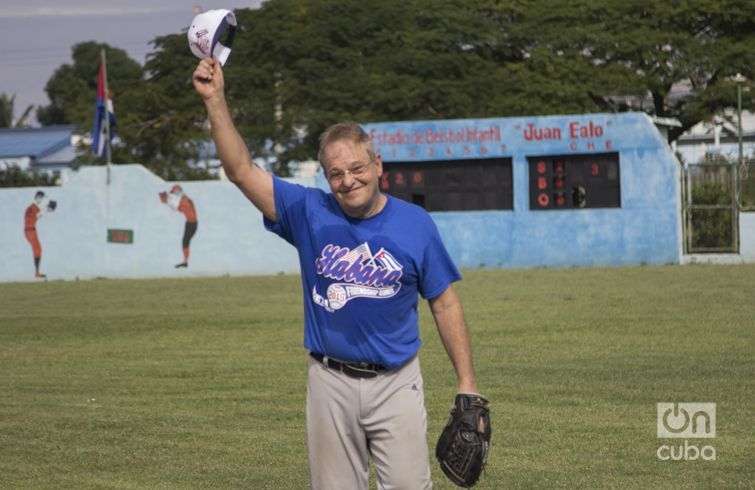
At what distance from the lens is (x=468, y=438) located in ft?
21.9

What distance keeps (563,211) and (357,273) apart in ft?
101

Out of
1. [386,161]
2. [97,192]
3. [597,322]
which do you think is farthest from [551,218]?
[597,322]

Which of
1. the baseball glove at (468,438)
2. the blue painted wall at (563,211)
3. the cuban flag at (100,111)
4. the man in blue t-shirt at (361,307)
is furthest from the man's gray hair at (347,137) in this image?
the cuban flag at (100,111)

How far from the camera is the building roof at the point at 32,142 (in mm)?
104062

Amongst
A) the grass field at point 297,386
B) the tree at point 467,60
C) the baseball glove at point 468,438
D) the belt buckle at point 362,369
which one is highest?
the tree at point 467,60

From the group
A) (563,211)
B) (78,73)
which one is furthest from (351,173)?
(78,73)

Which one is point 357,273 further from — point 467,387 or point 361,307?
point 467,387

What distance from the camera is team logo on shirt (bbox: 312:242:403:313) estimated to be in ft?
21.1

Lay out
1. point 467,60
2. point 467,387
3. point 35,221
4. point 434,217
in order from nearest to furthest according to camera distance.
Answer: point 467,387
point 434,217
point 35,221
point 467,60

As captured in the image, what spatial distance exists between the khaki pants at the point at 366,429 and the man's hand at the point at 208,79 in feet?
4.08

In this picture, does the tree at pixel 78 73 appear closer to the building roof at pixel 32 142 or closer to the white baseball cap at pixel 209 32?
the building roof at pixel 32 142

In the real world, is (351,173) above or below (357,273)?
above

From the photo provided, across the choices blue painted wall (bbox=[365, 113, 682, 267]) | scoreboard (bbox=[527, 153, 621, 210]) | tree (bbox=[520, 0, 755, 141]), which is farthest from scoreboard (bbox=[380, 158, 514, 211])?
tree (bbox=[520, 0, 755, 141])

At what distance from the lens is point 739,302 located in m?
23.5
